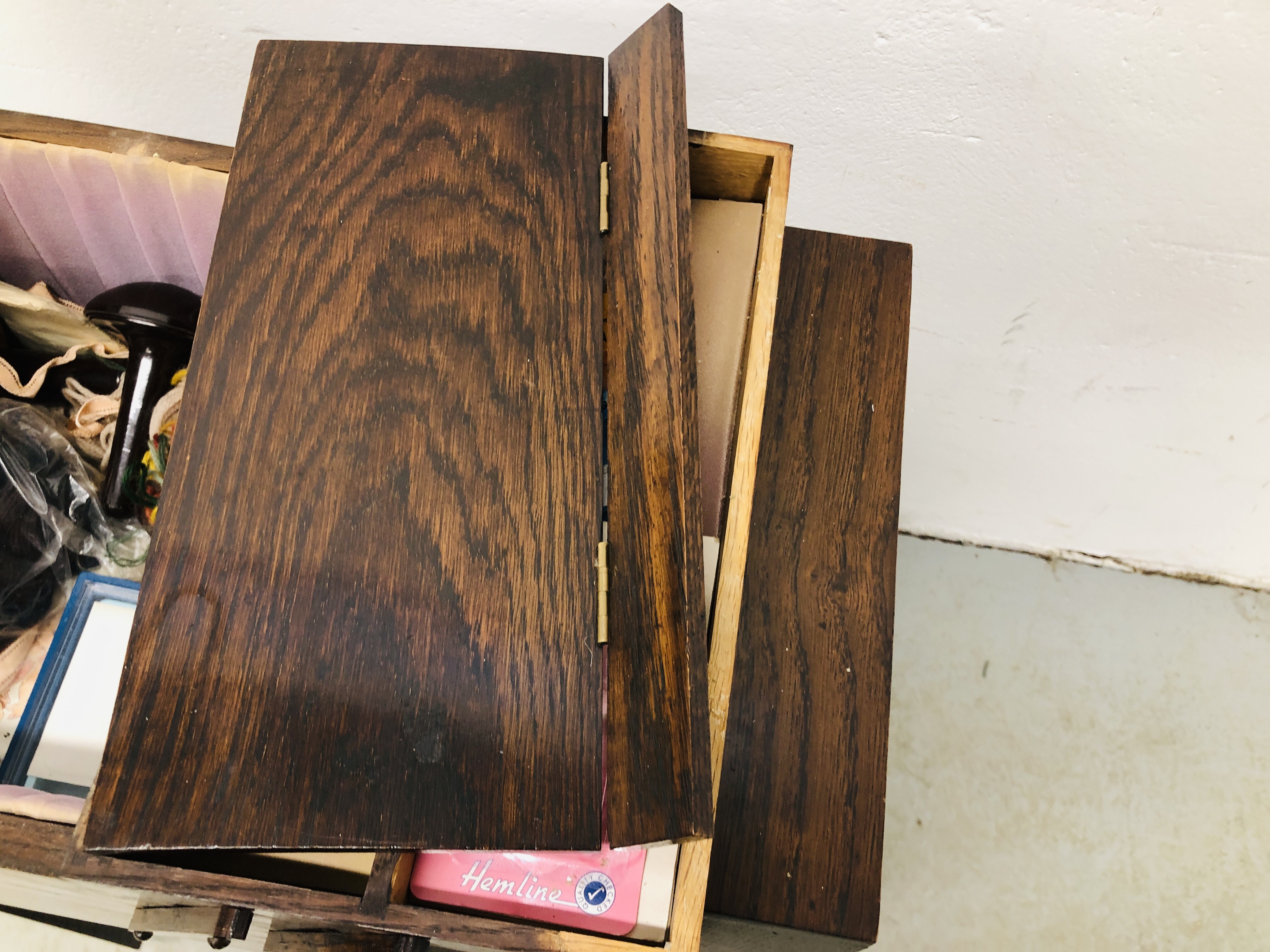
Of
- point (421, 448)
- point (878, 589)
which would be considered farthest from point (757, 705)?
point (421, 448)

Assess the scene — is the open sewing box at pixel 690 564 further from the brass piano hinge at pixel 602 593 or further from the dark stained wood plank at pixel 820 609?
the dark stained wood plank at pixel 820 609

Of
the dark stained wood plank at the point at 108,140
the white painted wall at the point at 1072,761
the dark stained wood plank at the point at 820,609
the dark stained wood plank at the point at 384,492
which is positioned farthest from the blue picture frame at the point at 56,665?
the white painted wall at the point at 1072,761

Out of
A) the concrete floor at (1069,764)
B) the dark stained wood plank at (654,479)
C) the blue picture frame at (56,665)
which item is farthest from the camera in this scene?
the concrete floor at (1069,764)

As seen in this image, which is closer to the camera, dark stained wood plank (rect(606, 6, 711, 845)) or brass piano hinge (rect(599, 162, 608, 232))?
dark stained wood plank (rect(606, 6, 711, 845))

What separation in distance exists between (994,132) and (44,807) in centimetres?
116

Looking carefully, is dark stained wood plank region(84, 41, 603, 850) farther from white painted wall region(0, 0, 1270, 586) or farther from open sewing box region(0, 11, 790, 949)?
white painted wall region(0, 0, 1270, 586)

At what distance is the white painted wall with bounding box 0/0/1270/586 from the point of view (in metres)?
0.85

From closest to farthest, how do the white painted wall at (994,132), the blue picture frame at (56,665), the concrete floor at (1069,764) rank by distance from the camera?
the blue picture frame at (56,665), the white painted wall at (994,132), the concrete floor at (1069,764)

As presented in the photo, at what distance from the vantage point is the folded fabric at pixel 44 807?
56 cm

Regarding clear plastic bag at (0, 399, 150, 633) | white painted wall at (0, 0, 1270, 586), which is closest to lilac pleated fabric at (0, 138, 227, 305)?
clear plastic bag at (0, 399, 150, 633)

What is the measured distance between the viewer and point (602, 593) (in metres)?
0.50

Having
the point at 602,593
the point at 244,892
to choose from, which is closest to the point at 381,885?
the point at 244,892

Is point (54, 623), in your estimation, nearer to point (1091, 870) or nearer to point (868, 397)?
point (868, 397)

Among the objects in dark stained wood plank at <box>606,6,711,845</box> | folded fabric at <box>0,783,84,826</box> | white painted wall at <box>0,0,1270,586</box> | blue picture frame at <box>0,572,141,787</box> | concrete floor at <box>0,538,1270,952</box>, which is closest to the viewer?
dark stained wood plank at <box>606,6,711,845</box>
